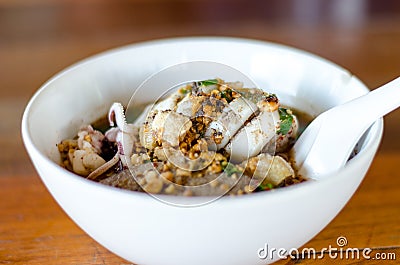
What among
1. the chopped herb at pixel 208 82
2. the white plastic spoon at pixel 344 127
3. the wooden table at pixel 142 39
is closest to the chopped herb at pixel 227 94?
the chopped herb at pixel 208 82

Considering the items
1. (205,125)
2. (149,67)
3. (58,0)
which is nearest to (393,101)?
(205,125)

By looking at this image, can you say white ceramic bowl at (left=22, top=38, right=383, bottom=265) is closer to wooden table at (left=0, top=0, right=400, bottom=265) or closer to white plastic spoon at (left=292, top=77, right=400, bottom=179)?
white plastic spoon at (left=292, top=77, right=400, bottom=179)

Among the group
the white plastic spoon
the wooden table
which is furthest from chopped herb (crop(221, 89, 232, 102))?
the wooden table

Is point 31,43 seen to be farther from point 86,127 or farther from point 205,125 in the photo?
point 205,125

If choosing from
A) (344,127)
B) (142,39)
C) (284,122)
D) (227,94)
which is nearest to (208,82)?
(227,94)

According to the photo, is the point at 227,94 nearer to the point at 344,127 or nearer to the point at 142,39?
the point at 344,127

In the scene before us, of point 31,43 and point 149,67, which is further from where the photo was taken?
point 31,43
